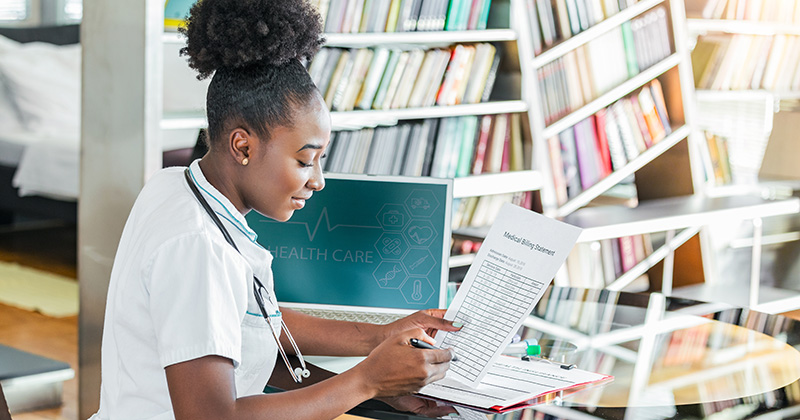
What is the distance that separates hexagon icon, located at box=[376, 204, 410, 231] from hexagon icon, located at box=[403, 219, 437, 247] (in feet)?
0.05

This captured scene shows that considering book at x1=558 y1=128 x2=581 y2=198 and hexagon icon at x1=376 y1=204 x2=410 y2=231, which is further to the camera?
book at x1=558 y1=128 x2=581 y2=198

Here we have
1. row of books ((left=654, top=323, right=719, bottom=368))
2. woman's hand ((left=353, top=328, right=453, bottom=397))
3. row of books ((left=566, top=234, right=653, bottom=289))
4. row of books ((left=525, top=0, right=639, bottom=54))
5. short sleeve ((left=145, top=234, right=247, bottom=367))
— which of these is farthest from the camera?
row of books ((left=566, top=234, right=653, bottom=289))

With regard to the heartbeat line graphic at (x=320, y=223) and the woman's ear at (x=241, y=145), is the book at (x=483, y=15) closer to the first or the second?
the heartbeat line graphic at (x=320, y=223)

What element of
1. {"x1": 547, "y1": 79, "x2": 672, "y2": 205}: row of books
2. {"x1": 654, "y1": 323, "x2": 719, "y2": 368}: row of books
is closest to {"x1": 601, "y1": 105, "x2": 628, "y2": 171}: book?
{"x1": 547, "y1": 79, "x2": 672, "y2": 205}: row of books

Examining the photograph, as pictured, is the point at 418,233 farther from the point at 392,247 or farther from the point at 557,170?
the point at 557,170

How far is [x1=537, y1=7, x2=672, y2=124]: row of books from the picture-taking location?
3473 millimetres

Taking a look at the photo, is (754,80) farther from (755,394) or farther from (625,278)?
(755,394)

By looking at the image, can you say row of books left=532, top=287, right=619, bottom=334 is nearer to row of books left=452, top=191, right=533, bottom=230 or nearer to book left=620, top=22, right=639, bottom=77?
row of books left=452, top=191, right=533, bottom=230

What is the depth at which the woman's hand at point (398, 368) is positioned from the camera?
43.9 inches

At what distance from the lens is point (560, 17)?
11.4ft

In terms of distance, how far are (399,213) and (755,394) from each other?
657 mm

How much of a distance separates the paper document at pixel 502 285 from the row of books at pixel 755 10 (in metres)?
3.17

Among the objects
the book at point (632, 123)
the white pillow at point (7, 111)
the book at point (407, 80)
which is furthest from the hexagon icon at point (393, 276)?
the white pillow at point (7, 111)

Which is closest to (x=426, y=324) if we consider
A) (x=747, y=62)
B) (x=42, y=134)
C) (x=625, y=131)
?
(x=625, y=131)
